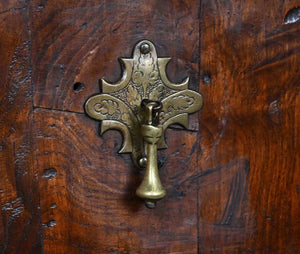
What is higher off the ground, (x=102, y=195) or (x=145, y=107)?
(x=145, y=107)

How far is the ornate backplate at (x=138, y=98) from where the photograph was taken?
0.64 metres

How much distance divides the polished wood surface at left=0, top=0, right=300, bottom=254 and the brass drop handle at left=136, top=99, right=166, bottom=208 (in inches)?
2.0

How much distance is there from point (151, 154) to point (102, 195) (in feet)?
0.33

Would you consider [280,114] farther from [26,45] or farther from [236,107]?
[26,45]

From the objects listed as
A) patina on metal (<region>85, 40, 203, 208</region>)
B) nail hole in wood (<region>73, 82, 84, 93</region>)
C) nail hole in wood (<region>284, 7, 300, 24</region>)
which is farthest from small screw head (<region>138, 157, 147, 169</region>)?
nail hole in wood (<region>284, 7, 300, 24</region>)

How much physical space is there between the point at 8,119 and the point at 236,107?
1.02ft

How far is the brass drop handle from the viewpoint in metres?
0.62

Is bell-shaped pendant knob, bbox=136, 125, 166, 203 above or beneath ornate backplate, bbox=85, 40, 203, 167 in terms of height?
beneath

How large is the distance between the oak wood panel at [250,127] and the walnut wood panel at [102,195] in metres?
0.03

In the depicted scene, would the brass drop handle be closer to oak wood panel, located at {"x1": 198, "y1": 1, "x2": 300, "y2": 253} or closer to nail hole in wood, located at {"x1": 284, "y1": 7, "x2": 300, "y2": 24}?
oak wood panel, located at {"x1": 198, "y1": 1, "x2": 300, "y2": 253}

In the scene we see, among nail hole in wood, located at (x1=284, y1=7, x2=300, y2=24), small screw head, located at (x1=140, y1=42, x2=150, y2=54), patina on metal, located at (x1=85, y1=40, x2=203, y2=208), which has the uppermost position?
nail hole in wood, located at (x1=284, y1=7, x2=300, y2=24)

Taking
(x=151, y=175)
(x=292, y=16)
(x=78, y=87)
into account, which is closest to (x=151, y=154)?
(x=151, y=175)

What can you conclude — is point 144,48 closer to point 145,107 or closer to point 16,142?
point 145,107

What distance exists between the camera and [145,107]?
2.09 feet
